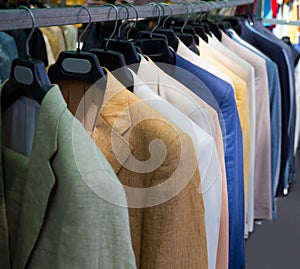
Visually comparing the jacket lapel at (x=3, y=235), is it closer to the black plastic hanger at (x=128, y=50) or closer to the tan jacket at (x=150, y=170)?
the tan jacket at (x=150, y=170)

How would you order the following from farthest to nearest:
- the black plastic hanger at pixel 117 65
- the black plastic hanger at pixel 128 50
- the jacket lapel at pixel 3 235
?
the black plastic hanger at pixel 128 50 < the black plastic hanger at pixel 117 65 < the jacket lapel at pixel 3 235

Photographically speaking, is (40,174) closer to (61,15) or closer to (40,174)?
(40,174)

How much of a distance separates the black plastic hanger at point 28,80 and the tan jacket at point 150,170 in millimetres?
130

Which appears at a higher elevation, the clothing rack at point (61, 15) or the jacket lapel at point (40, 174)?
the clothing rack at point (61, 15)

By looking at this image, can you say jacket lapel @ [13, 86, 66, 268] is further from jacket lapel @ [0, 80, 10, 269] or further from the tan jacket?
the tan jacket

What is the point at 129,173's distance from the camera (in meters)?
0.96

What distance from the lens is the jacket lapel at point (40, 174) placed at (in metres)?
0.79

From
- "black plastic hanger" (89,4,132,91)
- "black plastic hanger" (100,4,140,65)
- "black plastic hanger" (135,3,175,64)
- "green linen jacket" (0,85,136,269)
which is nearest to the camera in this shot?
"green linen jacket" (0,85,136,269)

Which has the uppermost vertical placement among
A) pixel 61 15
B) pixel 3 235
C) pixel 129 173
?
pixel 61 15

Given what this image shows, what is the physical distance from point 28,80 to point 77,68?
0.14m

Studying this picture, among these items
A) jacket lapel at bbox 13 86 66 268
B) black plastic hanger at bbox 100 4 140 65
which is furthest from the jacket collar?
black plastic hanger at bbox 100 4 140 65

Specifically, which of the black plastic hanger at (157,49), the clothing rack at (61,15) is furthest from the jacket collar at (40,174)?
the black plastic hanger at (157,49)

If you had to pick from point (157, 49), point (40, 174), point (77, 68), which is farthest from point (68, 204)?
point (157, 49)

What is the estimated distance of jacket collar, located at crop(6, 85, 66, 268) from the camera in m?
0.79
